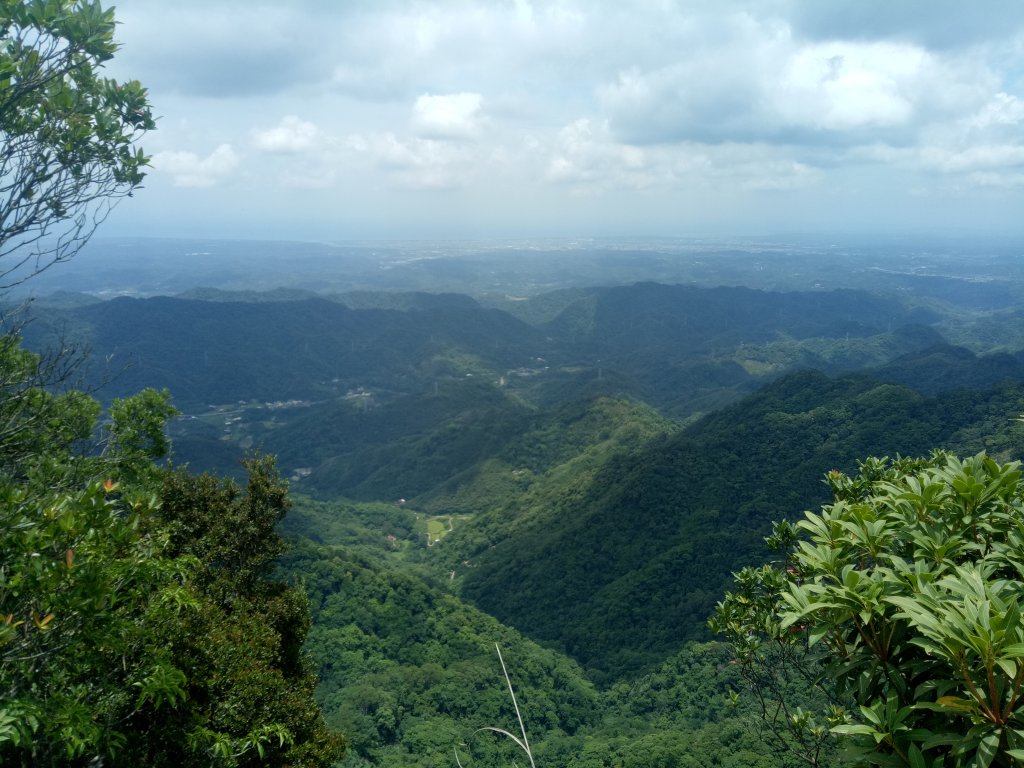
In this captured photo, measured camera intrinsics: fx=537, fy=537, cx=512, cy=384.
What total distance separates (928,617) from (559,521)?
237ft

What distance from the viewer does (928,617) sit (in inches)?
113

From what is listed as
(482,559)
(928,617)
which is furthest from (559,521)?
(928,617)

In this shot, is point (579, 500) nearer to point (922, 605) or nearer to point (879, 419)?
point (879, 419)

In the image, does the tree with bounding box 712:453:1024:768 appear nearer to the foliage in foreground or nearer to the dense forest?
the dense forest

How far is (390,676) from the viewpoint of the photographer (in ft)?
135

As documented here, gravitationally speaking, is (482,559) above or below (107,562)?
below

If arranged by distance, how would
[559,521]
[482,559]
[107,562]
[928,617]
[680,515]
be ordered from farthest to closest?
[482,559] → [559,521] → [680,515] → [107,562] → [928,617]

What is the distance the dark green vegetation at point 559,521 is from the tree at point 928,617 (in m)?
6.35

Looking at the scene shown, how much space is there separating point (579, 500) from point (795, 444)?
28896 millimetres

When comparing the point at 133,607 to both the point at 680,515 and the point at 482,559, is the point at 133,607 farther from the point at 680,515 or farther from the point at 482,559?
the point at 482,559

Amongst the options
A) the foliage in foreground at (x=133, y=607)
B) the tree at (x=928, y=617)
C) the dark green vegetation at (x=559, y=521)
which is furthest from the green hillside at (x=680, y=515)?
the tree at (x=928, y=617)

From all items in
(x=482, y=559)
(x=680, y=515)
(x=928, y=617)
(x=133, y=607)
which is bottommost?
(x=482, y=559)

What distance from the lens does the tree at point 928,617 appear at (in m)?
2.71

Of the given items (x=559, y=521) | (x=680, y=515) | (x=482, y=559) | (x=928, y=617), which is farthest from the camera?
(x=482, y=559)
